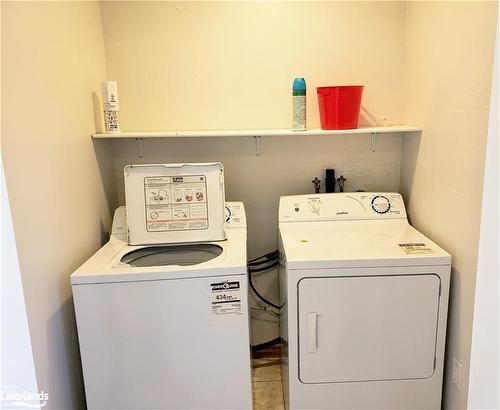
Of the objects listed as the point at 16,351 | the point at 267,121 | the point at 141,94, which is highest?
the point at 141,94

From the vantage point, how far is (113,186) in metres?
2.33

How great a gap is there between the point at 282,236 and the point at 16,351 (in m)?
1.23

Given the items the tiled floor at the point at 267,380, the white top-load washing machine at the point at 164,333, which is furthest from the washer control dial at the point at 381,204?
the tiled floor at the point at 267,380

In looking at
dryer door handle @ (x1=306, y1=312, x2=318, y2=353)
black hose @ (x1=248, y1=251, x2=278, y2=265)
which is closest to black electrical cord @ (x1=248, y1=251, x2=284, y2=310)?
black hose @ (x1=248, y1=251, x2=278, y2=265)

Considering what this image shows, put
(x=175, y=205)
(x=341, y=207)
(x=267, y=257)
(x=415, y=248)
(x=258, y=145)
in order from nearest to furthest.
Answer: (x=415, y=248), (x=175, y=205), (x=341, y=207), (x=258, y=145), (x=267, y=257)

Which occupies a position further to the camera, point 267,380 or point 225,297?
point 267,380

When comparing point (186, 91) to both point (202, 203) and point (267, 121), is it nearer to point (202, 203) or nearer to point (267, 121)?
point (267, 121)

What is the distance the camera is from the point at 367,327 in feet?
5.60

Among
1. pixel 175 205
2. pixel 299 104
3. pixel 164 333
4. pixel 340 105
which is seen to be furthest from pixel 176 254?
pixel 340 105

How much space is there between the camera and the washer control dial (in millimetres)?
2189

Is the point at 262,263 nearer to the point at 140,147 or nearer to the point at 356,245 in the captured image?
the point at 356,245

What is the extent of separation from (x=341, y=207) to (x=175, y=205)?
0.91 meters

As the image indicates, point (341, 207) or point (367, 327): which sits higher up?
point (341, 207)

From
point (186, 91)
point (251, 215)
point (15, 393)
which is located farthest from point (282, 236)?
point (15, 393)
